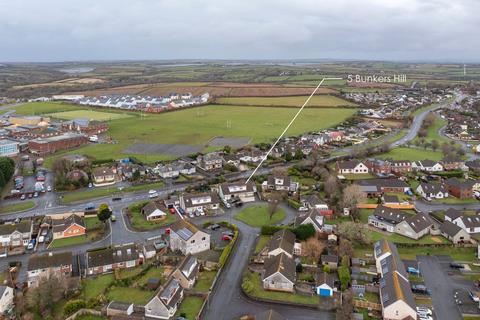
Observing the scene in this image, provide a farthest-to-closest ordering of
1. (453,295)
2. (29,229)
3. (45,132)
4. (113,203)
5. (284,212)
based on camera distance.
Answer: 1. (45,132)
2. (113,203)
3. (284,212)
4. (29,229)
5. (453,295)

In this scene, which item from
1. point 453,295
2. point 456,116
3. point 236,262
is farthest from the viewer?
point 456,116

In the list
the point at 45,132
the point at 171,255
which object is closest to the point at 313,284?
the point at 171,255

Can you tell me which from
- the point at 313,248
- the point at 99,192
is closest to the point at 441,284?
the point at 313,248

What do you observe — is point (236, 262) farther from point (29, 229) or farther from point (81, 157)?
point (81, 157)

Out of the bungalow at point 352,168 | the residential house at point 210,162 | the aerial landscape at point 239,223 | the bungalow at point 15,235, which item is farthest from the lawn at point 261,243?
the residential house at point 210,162

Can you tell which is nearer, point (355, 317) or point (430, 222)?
point (355, 317)

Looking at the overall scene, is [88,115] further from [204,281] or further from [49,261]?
[204,281]

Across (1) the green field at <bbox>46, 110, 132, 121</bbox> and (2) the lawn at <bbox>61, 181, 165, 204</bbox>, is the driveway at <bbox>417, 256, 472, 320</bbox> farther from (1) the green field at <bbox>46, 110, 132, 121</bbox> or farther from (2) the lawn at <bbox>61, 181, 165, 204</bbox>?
(1) the green field at <bbox>46, 110, 132, 121</bbox>
